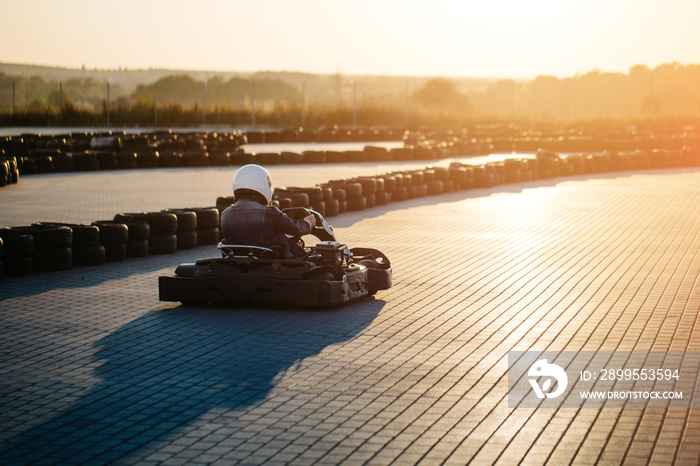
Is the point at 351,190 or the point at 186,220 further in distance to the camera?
the point at 351,190

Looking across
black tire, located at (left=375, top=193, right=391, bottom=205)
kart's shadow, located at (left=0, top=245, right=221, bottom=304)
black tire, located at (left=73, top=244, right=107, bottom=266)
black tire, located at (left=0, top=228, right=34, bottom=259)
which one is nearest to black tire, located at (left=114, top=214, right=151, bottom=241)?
kart's shadow, located at (left=0, top=245, right=221, bottom=304)

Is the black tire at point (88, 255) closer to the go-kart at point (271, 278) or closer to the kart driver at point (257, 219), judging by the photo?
the go-kart at point (271, 278)

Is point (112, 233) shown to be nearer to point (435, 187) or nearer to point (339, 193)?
point (339, 193)

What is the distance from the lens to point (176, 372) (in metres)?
5.50

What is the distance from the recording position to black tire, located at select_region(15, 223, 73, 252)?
30.0 feet

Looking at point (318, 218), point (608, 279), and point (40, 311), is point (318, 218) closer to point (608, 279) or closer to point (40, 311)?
point (40, 311)

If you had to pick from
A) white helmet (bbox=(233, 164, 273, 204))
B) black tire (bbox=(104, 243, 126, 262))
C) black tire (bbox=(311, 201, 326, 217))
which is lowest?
black tire (bbox=(104, 243, 126, 262))

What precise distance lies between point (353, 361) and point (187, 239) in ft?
18.0

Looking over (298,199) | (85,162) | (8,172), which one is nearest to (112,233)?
(298,199)

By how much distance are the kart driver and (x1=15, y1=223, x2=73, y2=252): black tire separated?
2613mm

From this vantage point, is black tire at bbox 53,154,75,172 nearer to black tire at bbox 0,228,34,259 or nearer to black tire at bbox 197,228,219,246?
black tire at bbox 197,228,219,246

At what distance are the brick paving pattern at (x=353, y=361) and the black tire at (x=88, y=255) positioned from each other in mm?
277

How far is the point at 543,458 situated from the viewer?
406 cm

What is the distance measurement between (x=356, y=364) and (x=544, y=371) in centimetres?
114
